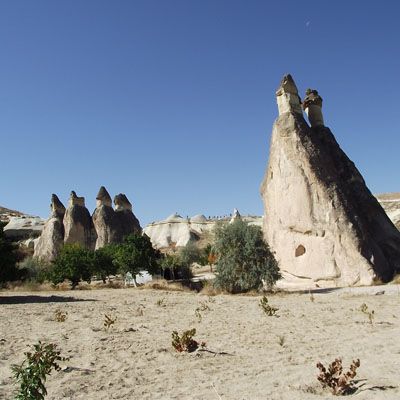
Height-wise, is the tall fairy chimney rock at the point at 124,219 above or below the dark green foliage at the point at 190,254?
above

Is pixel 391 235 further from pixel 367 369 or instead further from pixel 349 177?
pixel 367 369

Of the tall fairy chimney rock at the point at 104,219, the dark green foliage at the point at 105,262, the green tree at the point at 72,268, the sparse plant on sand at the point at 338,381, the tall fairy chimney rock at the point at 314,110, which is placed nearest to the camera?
the sparse plant on sand at the point at 338,381

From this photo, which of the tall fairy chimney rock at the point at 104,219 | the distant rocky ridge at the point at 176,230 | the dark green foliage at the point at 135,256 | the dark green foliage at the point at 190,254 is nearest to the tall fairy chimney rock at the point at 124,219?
the tall fairy chimney rock at the point at 104,219

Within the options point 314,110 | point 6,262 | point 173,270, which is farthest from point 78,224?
point 314,110

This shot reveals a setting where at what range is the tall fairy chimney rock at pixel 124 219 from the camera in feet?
132

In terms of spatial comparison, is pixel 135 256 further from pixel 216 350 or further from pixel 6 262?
pixel 216 350

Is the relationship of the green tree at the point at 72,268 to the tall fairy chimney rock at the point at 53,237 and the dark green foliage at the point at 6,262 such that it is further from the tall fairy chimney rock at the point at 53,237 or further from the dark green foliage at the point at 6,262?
the tall fairy chimney rock at the point at 53,237

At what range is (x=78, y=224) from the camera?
40.4 meters

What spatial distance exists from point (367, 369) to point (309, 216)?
1596 cm

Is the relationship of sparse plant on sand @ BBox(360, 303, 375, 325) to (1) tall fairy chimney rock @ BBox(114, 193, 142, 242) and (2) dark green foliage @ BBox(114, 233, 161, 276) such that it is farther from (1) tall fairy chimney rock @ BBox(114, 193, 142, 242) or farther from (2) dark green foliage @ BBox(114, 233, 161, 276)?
(1) tall fairy chimney rock @ BBox(114, 193, 142, 242)

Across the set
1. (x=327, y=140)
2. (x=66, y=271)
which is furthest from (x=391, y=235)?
(x=66, y=271)

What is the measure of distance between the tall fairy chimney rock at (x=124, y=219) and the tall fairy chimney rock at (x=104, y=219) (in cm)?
51

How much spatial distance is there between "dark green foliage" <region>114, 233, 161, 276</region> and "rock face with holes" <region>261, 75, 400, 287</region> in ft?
27.7

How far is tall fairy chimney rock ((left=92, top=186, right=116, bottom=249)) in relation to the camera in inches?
1553
